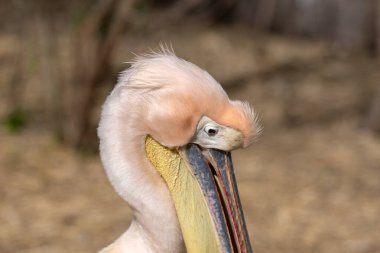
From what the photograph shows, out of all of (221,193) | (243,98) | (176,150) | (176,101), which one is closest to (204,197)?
(221,193)

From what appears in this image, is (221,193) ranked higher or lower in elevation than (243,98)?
lower


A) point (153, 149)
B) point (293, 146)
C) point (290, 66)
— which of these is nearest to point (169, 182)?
point (153, 149)

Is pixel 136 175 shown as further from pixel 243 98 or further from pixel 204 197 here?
pixel 243 98

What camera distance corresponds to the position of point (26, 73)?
8195 mm

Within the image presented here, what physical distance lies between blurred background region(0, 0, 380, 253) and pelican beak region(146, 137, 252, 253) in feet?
8.76

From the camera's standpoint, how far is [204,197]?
3084 mm

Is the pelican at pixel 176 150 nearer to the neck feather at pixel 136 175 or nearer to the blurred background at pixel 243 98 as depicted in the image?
the neck feather at pixel 136 175

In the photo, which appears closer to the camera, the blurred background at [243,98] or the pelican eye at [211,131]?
the pelican eye at [211,131]

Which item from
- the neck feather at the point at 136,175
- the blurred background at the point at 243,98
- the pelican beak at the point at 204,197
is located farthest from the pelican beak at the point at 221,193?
the blurred background at the point at 243,98

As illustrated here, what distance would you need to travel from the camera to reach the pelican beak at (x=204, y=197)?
3.07m

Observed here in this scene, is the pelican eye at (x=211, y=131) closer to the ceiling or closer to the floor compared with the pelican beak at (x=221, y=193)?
closer to the ceiling

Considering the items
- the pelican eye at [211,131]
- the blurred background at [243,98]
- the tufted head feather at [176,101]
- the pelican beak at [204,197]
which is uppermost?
the blurred background at [243,98]

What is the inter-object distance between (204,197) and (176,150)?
0.61 feet

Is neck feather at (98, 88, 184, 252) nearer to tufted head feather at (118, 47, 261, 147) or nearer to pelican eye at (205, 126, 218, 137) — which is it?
tufted head feather at (118, 47, 261, 147)
